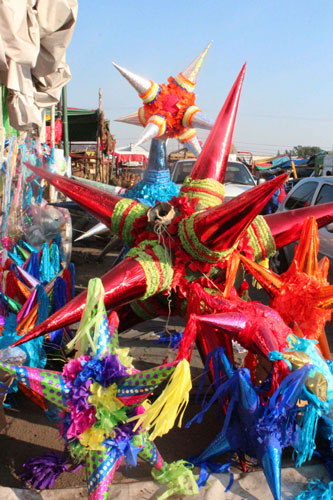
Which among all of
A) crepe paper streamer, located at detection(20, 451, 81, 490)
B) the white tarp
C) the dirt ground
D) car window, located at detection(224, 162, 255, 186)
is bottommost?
the dirt ground

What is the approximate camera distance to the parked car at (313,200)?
15.7 feet

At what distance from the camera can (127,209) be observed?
2584 mm

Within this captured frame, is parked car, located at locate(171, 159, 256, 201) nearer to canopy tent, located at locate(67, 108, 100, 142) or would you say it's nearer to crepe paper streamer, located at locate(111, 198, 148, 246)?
crepe paper streamer, located at locate(111, 198, 148, 246)

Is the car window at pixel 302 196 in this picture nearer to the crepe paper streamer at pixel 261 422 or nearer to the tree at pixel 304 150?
the crepe paper streamer at pixel 261 422

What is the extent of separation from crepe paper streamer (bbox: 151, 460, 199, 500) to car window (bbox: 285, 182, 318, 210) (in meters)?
3.99

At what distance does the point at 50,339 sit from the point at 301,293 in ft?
5.41

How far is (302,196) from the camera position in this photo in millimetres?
5652

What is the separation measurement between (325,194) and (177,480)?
4.03 m

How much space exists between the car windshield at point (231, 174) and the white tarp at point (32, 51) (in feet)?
11.5

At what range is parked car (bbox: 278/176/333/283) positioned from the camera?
477 centimetres

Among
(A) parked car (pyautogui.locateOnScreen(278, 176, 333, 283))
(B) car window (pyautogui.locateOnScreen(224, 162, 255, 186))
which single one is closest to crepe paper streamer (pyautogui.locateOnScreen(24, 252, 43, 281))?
(A) parked car (pyautogui.locateOnScreen(278, 176, 333, 283))

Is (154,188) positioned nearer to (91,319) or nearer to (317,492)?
(91,319)

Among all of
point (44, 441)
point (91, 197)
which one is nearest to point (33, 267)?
point (91, 197)

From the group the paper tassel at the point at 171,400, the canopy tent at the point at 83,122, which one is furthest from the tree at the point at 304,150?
the paper tassel at the point at 171,400
